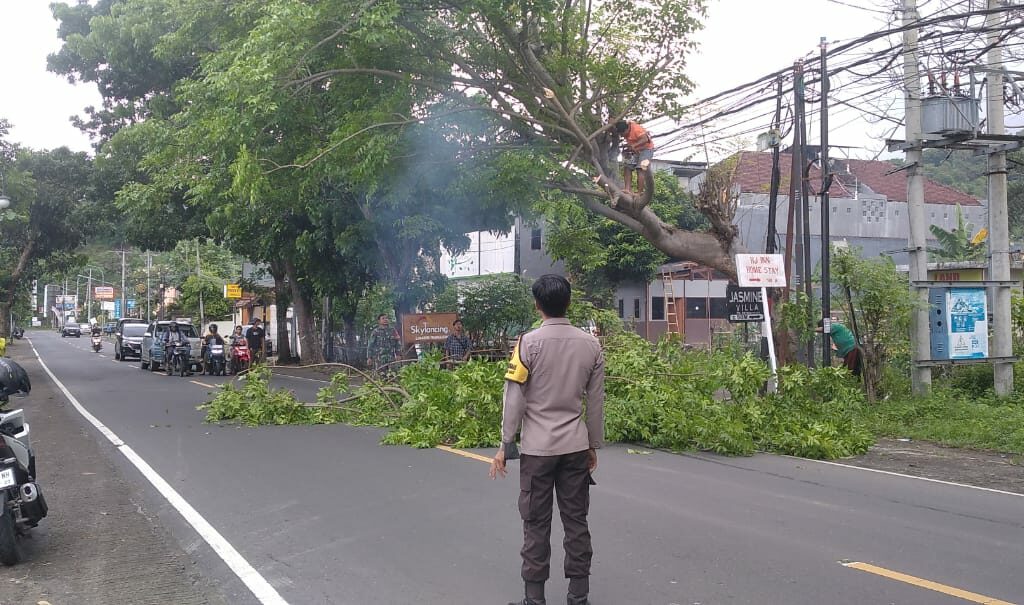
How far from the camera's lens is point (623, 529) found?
702 cm

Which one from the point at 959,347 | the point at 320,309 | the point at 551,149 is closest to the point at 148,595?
the point at 551,149

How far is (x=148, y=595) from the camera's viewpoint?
559cm

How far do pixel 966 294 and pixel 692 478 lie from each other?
8.42m

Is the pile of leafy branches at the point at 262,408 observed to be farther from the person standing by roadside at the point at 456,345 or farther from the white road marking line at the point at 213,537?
the person standing by roadside at the point at 456,345

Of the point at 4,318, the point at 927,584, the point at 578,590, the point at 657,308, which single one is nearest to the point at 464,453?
the point at 578,590

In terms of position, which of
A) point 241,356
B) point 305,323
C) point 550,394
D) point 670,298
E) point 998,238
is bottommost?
point 241,356

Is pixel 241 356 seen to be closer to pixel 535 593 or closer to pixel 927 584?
pixel 535 593

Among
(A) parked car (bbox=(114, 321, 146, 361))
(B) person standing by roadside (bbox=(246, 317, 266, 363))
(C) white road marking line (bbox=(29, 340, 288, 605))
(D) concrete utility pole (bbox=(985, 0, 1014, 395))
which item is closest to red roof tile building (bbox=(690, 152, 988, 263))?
(B) person standing by roadside (bbox=(246, 317, 266, 363))

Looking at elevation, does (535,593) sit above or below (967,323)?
below

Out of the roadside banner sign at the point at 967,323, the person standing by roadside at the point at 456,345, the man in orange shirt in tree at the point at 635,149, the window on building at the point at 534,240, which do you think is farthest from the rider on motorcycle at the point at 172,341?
the roadside banner sign at the point at 967,323

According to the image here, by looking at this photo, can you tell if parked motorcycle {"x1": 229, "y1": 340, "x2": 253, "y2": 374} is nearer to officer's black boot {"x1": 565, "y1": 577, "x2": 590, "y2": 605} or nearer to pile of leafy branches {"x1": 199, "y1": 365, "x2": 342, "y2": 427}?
pile of leafy branches {"x1": 199, "y1": 365, "x2": 342, "y2": 427}

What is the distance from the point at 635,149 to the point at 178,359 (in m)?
20.2

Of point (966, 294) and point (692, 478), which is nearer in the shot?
point (692, 478)

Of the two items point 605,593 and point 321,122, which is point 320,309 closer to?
point 321,122
